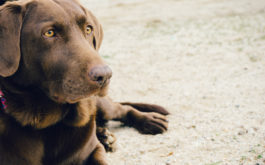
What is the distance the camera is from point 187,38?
7270mm

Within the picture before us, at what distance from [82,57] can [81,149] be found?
31.9 inches

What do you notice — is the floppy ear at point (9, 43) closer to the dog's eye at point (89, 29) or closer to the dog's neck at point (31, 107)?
the dog's neck at point (31, 107)

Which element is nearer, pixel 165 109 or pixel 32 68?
pixel 32 68

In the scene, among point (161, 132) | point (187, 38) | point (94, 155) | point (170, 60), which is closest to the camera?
point (94, 155)

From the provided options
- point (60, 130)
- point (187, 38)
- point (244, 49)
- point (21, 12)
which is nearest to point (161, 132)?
point (60, 130)

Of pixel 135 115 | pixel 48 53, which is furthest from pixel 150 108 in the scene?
pixel 48 53

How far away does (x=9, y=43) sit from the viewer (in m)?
2.21

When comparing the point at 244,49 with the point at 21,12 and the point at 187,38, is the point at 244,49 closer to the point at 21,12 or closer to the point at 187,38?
the point at 187,38

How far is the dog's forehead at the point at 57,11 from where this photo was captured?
2277 mm

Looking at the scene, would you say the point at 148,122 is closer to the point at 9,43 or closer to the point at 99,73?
the point at 99,73

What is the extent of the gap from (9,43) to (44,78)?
1.15 feet

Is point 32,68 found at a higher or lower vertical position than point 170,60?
higher

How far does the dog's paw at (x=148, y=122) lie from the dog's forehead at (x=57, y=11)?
1498mm

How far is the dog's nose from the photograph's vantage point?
2098 millimetres
